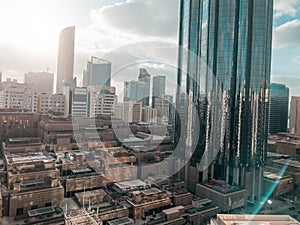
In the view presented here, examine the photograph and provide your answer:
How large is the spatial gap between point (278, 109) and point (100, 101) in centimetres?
1039

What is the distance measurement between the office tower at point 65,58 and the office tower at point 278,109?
16.5 m

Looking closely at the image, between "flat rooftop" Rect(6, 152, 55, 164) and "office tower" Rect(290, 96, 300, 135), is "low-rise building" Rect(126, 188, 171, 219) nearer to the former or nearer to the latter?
"flat rooftop" Rect(6, 152, 55, 164)

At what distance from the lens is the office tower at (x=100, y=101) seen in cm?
1214

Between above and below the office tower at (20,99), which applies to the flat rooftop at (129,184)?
below

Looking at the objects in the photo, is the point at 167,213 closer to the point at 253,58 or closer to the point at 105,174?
the point at 105,174

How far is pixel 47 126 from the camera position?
27.3 ft

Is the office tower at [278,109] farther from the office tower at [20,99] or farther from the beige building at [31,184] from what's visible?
the office tower at [20,99]

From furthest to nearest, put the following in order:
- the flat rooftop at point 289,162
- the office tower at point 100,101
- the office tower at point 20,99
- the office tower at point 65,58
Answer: the office tower at point 65,58 < the office tower at point 100,101 < the office tower at point 20,99 < the flat rooftop at point 289,162

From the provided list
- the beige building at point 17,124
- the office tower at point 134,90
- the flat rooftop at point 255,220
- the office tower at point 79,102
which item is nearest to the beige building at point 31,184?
the beige building at point 17,124

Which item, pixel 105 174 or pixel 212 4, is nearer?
pixel 105 174

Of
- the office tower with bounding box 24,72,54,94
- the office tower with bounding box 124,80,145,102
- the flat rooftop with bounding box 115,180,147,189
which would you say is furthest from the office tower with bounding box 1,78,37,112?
the flat rooftop with bounding box 115,180,147,189

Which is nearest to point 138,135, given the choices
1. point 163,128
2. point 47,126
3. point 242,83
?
point 163,128

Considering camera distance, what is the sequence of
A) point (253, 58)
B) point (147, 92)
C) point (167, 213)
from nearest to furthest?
point (167, 213)
point (253, 58)
point (147, 92)

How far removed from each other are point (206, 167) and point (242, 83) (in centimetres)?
259
